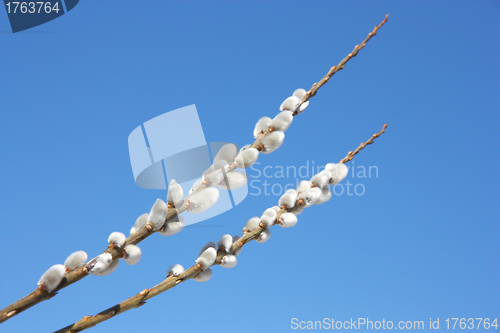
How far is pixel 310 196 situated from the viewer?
1.35m

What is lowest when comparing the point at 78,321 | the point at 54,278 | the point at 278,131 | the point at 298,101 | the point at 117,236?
the point at 78,321

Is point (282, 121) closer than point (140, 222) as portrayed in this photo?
No

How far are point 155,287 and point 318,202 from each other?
0.67m

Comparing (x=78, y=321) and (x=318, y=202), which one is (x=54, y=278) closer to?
(x=78, y=321)

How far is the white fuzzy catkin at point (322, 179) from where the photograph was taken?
140cm

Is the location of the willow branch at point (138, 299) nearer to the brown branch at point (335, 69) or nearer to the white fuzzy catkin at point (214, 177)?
the white fuzzy catkin at point (214, 177)

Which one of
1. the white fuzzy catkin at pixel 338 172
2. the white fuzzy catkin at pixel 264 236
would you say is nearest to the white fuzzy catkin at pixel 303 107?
the white fuzzy catkin at pixel 338 172

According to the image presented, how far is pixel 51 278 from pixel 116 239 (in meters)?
0.20

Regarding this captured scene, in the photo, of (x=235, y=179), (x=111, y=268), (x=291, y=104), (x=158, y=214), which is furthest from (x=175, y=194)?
(x=291, y=104)

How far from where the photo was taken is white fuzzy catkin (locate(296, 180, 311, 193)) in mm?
1416

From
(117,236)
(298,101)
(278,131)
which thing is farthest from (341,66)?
(117,236)

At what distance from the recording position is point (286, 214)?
1.35 m

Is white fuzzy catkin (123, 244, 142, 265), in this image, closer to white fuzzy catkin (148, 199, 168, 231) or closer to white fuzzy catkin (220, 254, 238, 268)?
white fuzzy catkin (148, 199, 168, 231)

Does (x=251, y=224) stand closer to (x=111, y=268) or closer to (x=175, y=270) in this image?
(x=175, y=270)
